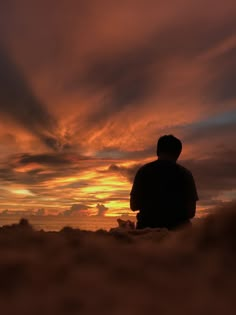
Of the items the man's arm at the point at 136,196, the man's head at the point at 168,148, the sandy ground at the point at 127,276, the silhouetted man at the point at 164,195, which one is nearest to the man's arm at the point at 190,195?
the silhouetted man at the point at 164,195

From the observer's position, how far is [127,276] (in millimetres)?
1905

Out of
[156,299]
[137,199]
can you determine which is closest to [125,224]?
[137,199]

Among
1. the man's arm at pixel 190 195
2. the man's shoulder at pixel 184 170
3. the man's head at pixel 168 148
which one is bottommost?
the man's arm at pixel 190 195

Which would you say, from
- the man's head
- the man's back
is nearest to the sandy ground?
the man's back

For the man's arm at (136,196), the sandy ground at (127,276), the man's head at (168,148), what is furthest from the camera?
the man's head at (168,148)

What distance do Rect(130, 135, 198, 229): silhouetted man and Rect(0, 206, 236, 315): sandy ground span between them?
5.13 m

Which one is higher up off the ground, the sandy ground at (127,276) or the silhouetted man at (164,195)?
the silhouetted man at (164,195)

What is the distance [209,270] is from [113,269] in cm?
42

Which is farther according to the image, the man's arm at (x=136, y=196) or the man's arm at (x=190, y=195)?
the man's arm at (x=136, y=196)

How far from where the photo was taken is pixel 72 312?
1562 millimetres

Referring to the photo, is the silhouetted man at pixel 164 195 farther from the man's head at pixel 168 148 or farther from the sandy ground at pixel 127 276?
the sandy ground at pixel 127 276

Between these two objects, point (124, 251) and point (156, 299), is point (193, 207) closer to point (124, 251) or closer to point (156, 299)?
point (124, 251)

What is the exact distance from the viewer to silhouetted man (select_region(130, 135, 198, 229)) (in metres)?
7.69

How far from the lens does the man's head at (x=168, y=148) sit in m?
8.00
